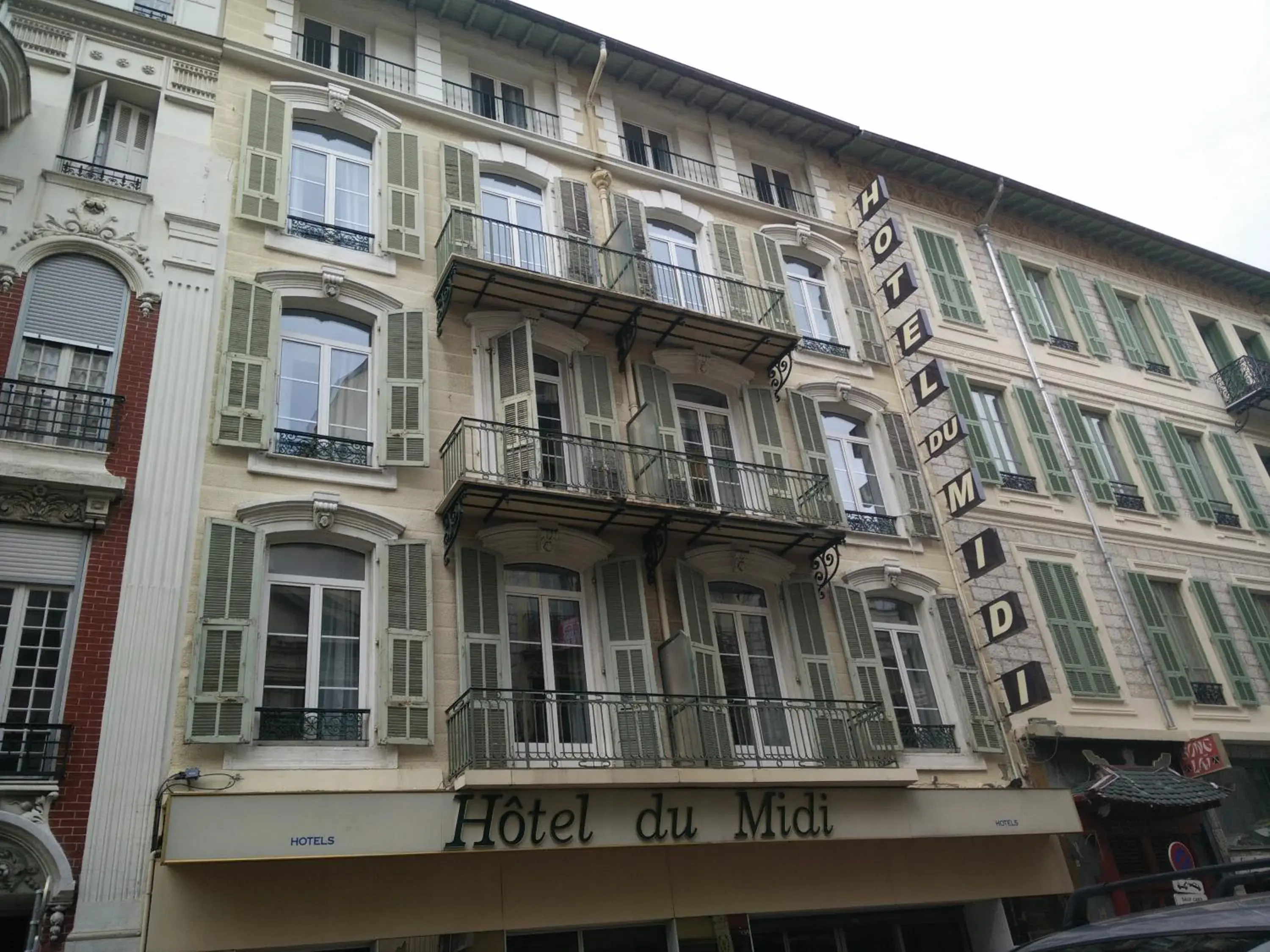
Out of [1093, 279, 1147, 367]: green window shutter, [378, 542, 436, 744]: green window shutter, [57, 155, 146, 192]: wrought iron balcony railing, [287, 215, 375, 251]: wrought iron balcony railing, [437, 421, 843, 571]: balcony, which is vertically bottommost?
[378, 542, 436, 744]: green window shutter

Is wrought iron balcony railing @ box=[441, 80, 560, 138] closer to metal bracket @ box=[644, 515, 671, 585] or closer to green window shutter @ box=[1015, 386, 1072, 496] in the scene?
metal bracket @ box=[644, 515, 671, 585]

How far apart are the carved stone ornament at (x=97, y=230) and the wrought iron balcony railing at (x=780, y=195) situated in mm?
10172

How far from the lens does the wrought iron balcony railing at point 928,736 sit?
13.5 meters

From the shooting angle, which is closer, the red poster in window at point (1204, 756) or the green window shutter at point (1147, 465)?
the red poster in window at point (1204, 756)

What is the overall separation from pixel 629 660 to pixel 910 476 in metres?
6.33

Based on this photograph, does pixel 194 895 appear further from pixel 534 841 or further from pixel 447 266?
pixel 447 266

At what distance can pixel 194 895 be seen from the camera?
874 cm

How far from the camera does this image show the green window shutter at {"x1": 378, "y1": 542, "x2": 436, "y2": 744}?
33.7 ft

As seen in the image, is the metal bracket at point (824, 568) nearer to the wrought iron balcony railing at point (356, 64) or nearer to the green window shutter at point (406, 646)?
the green window shutter at point (406, 646)

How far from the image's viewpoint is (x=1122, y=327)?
814 inches

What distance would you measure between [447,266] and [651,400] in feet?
11.0

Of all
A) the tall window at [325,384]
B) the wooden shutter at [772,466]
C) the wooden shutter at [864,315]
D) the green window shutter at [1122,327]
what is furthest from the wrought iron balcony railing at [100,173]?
the green window shutter at [1122,327]

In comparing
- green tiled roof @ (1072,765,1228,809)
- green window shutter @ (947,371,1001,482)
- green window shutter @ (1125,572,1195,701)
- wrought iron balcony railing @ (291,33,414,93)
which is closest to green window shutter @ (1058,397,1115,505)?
green window shutter @ (1125,572,1195,701)

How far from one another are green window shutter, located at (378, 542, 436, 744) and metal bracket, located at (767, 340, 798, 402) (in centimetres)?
639
